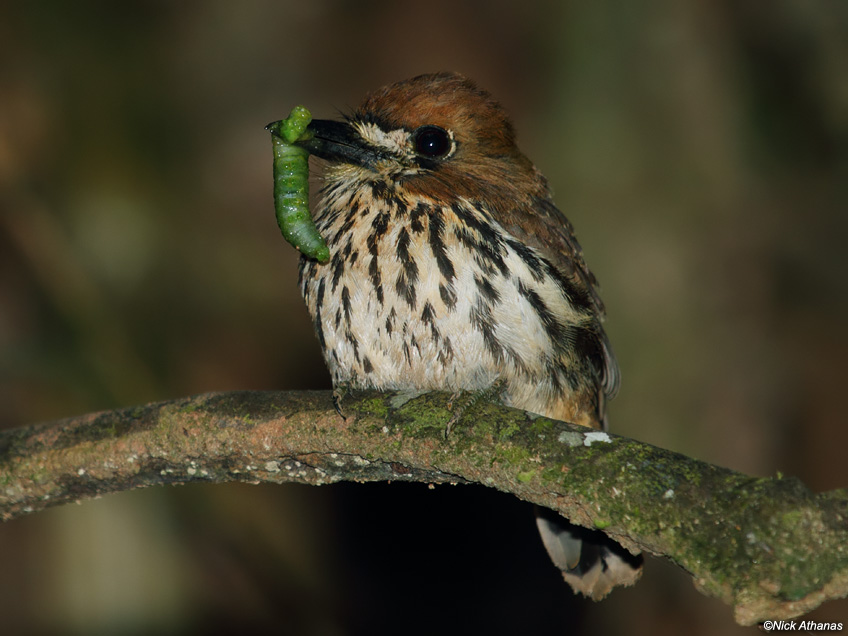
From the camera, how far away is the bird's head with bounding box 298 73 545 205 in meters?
3.12

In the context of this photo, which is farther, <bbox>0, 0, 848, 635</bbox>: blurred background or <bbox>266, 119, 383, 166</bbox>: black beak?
<bbox>0, 0, 848, 635</bbox>: blurred background

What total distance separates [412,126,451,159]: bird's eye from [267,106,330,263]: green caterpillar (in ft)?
1.31

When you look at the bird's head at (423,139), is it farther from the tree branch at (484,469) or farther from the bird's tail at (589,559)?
the bird's tail at (589,559)

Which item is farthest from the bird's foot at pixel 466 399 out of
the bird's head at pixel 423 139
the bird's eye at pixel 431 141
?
the bird's eye at pixel 431 141

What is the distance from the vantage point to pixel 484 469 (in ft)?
8.00

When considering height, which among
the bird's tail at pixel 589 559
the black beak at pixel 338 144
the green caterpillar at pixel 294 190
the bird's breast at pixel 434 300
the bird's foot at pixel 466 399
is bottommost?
the bird's tail at pixel 589 559

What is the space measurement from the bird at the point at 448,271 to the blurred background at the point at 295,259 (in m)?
2.22

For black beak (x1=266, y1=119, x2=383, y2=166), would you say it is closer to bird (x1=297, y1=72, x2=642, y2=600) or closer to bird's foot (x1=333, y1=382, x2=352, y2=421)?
bird (x1=297, y1=72, x2=642, y2=600)

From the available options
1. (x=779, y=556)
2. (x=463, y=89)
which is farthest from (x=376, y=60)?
(x=779, y=556)

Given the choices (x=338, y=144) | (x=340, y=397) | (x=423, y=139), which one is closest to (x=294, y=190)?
(x=338, y=144)

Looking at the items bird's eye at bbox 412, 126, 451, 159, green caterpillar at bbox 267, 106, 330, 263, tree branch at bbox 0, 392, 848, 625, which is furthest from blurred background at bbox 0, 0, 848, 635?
bird's eye at bbox 412, 126, 451, 159

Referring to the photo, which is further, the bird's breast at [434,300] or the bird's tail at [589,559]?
the bird's tail at [589,559]

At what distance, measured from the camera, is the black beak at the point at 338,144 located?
3.11 meters

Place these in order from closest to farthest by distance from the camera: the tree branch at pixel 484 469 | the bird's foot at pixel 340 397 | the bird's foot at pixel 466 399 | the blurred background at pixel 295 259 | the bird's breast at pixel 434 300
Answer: the tree branch at pixel 484 469 → the bird's foot at pixel 466 399 → the bird's foot at pixel 340 397 → the bird's breast at pixel 434 300 → the blurred background at pixel 295 259
